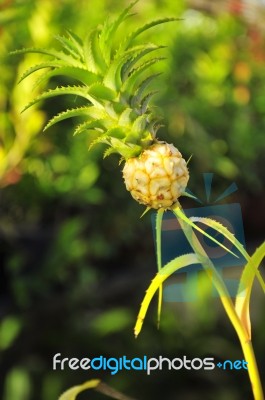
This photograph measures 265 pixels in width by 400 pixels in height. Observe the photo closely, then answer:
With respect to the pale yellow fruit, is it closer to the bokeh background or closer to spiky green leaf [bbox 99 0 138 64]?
spiky green leaf [bbox 99 0 138 64]

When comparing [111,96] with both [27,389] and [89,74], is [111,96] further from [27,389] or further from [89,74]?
[27,389]

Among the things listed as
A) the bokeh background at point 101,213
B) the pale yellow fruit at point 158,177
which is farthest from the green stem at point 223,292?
the bokeh background at point 101,213

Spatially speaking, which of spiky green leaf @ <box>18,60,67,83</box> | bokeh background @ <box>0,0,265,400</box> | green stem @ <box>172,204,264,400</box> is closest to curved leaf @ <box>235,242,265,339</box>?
green stem @ <box>172,204,264,400</box>

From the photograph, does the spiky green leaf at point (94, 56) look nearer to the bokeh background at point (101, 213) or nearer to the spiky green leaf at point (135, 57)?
the spiky green leaf at point (135, 57)

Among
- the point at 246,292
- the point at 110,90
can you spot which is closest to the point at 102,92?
the point at 110,90

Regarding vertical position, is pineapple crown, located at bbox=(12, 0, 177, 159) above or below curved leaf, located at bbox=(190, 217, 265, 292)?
above

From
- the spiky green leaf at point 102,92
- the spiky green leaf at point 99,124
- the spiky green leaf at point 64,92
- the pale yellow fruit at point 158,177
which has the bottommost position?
the pale yellow fruit at point 158,177
